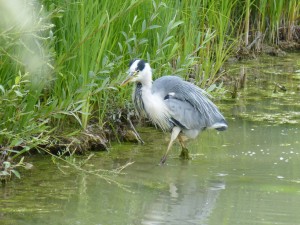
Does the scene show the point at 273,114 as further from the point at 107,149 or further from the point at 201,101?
the point at 107,149

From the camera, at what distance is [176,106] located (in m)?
7.23

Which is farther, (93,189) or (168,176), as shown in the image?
(168,176)

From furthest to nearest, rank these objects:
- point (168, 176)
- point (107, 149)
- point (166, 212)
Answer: point (107, 149) → point (168, 176) → point (166, 212)

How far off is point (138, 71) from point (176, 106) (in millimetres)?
565

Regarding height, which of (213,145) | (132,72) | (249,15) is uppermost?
(249,15)

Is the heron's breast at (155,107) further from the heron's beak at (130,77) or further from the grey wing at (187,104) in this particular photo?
the heron's beak at (130,77)

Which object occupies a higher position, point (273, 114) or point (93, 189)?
point (273, 114)

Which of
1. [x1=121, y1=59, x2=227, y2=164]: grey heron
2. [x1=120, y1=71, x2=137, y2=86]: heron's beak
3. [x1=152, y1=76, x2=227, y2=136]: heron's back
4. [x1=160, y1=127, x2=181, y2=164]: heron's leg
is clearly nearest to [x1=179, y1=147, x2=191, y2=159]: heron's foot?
[x1=121, y1=59, x2=227, y2=164]: grey heron

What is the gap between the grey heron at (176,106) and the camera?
7152mm

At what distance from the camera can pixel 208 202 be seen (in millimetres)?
5656

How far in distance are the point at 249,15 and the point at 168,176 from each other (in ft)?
17.8

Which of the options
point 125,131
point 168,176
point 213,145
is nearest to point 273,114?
point 213,145

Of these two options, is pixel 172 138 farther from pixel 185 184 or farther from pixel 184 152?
pixel 185 184

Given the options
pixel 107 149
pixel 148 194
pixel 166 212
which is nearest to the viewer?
pixel 166 212
